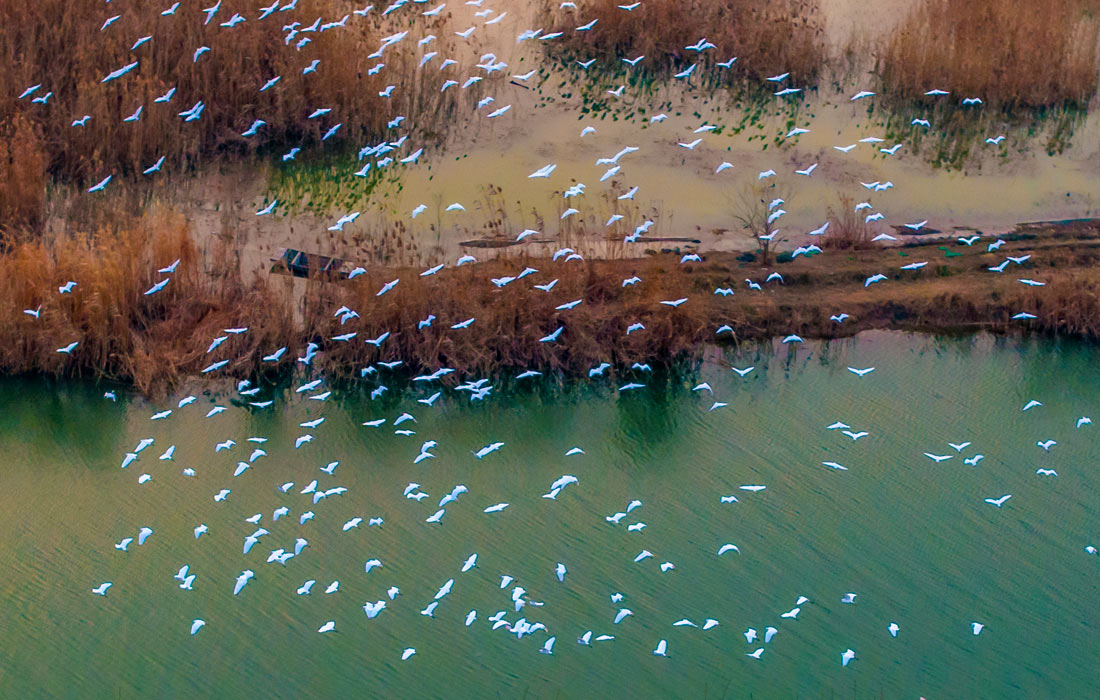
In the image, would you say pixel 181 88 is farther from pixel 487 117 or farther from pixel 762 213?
pixel 762 213

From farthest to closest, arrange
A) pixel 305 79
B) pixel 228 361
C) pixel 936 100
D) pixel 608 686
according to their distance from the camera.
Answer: pixel 936 100 < pixel 305 79 < pixel 228 361 < pixel 608 686

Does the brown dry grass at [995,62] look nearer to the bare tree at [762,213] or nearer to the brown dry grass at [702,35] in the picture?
the brown dry grass at [702,35]

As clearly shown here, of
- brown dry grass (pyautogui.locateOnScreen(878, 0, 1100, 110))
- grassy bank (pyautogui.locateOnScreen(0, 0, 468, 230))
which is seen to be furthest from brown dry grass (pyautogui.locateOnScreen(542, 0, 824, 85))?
grassy bank (pyautogui.locateOnScreen(0, 0, 468, 230))

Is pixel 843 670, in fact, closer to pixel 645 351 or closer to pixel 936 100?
pixel 645 351

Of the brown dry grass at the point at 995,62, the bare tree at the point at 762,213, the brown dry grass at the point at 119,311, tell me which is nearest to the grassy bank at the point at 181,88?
the brown dry grass at the point at 119,311

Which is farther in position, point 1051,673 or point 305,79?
point 305,79

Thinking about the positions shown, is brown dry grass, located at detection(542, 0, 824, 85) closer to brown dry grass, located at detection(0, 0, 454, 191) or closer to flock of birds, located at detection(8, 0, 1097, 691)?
flock of birds, located at detection(8, 0, 1097, 691)

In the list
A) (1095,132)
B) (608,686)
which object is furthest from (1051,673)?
(1095,132)

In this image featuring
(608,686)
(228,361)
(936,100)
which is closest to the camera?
(608,686)
